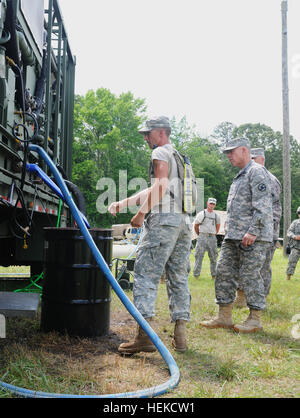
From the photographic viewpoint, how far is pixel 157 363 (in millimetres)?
2943

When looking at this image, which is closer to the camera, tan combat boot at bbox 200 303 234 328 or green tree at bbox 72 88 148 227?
tan combat boot at bbox 200 303 234 328

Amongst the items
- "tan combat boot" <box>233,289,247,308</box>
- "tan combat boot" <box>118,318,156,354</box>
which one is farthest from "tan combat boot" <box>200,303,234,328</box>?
"tan combat boot" <box>118,318,156,354</box>

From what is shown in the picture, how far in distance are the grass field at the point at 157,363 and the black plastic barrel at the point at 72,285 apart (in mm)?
122

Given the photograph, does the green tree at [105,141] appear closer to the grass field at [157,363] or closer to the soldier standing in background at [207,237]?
the soldier standing in background at [207,237]

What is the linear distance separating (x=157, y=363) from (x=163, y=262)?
72cm

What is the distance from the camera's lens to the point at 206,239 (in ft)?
27.8

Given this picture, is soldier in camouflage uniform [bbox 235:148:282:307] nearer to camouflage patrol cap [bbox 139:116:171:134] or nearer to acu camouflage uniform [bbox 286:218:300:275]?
camouflage patrol cap [bbox 139:116:171:134]

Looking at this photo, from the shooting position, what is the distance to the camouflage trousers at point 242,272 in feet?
13.5

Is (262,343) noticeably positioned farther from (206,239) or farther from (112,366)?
(206,239)

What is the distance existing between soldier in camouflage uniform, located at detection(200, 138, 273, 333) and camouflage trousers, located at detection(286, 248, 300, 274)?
4.71 m

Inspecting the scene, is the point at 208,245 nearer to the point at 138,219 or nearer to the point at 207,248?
the point at 207,248

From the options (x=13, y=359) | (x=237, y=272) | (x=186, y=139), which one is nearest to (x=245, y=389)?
(x=13, y=359)

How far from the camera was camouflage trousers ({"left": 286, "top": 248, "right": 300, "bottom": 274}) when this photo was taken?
338 inches

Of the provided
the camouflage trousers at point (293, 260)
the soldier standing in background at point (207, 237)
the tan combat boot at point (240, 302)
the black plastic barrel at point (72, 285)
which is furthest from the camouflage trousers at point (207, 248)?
the black plastic barrel at point (72, 285)
